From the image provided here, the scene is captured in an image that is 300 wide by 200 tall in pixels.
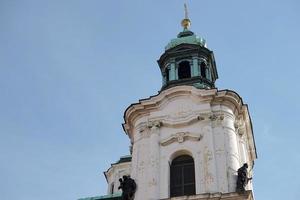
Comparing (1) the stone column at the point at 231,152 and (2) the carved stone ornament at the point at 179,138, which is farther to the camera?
(2) the carved stone ornament at the point at 179,138

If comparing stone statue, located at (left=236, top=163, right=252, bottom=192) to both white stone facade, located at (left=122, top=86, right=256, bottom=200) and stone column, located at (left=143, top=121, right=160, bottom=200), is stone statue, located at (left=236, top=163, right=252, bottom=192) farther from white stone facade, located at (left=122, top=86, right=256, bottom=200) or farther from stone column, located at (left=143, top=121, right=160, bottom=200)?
stone column, located at (left=143, top=121, right=160, bottom=200)

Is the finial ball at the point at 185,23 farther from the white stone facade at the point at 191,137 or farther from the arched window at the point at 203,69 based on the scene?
the white stone facade at the point at 191,137

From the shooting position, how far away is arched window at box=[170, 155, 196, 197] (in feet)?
76.7

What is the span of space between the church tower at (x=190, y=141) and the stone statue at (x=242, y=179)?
0.56 feet

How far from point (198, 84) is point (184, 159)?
4771 millimetres

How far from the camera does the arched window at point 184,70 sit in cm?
2991

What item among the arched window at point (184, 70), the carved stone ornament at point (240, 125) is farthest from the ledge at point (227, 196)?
the arched window at point (184, 70)

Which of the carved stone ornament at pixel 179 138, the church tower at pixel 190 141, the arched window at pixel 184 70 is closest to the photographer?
the church tower at pixel 190 141

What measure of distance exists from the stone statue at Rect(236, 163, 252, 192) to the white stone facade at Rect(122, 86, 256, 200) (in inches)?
10.9

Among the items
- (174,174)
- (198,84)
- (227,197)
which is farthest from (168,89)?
(227,197)

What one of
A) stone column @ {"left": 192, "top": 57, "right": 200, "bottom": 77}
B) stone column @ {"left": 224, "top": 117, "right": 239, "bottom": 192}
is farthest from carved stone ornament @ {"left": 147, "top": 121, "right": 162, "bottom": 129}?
stone column @ {"left": 192, "top": 57, "right": 200, "bottom": 77}

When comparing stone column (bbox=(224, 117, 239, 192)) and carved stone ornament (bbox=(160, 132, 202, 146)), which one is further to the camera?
carved stone ornament (bbox=(160, 132, 202, 146))

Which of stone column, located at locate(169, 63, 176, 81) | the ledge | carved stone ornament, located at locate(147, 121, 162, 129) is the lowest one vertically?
the ledge

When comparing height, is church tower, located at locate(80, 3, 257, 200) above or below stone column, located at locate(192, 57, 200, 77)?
below
